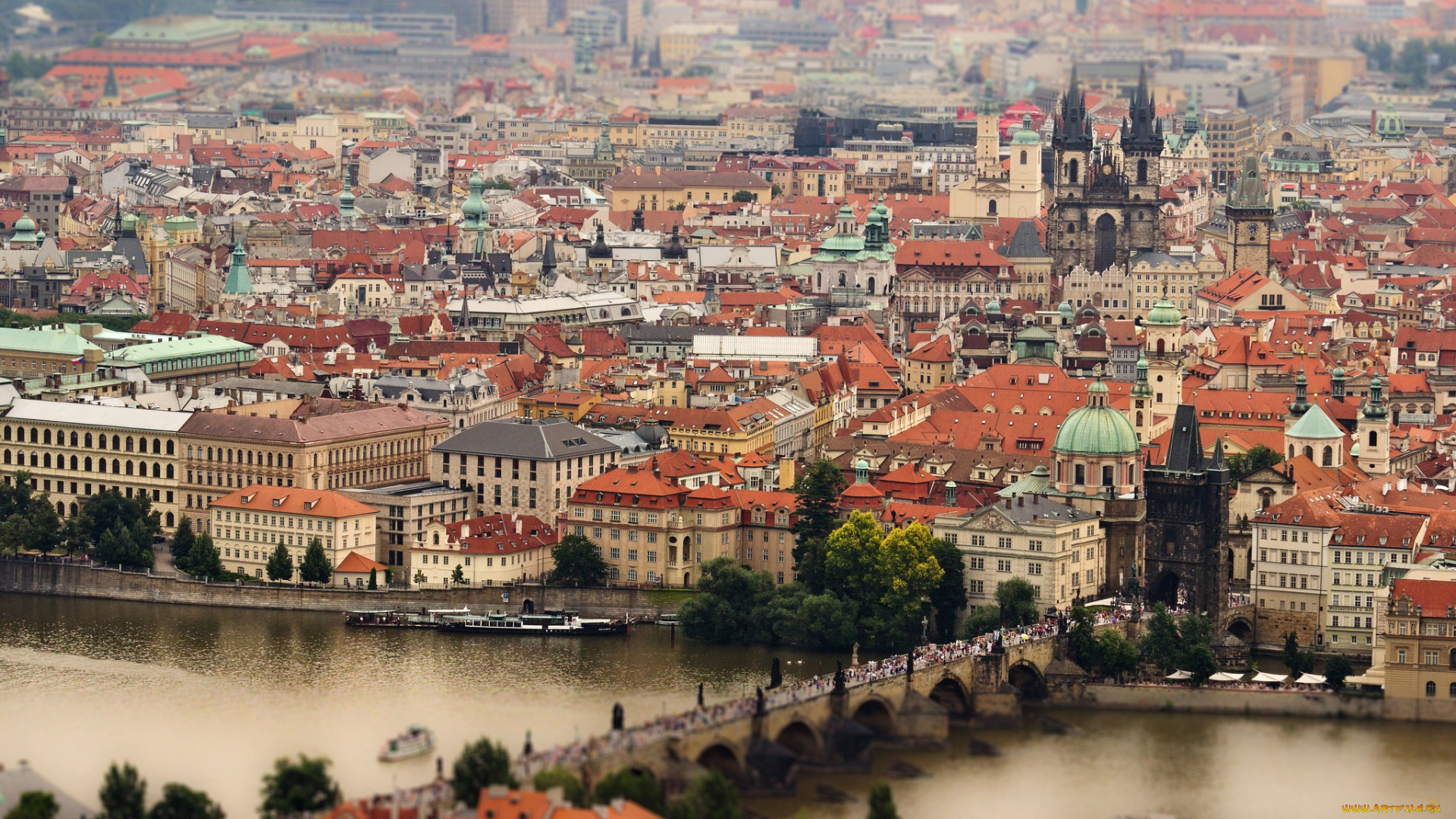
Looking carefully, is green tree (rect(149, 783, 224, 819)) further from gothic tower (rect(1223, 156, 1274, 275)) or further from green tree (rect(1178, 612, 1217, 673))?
gothic tower (rect(1223, 156, 1274, 275))

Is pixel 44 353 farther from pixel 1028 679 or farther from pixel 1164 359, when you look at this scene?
pixel 1028 679

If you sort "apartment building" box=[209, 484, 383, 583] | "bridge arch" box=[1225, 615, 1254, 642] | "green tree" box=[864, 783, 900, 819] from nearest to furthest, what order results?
"green tree" box=[864, 783, 900, 819] → "bridge arch" box=[1225, 615, 1254, 642] → "apartment building" box=[209, 484, 383, 583]

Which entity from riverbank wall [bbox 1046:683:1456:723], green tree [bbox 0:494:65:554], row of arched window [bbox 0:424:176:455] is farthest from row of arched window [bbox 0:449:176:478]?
riverbank wall [bbox 1046:683:1456:723]

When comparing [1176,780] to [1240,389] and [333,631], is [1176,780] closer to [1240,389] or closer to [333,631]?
[333,631]

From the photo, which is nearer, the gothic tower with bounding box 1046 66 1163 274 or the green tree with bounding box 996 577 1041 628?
the green tree with bounding box 996 577 1041 628

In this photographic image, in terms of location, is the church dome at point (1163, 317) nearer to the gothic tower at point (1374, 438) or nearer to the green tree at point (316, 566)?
the gothic tower at point (1374, 438)

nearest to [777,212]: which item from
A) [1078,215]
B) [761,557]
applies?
[1078,215]
